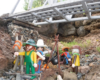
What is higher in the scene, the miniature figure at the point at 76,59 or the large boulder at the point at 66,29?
the miniature figure at the point at 76,59

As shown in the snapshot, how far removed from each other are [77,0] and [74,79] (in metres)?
2.46

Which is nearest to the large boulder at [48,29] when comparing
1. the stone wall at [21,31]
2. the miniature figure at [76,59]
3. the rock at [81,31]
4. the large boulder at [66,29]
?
the large boulder at [66,29]

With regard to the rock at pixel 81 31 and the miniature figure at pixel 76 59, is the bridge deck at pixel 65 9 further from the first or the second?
the rock at pixel 81 31

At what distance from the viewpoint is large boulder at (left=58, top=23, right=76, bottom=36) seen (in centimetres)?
1096

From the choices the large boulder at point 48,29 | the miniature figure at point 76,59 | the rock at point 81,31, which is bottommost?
the rock at point 81,31

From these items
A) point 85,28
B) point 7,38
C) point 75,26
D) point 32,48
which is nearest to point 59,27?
point 75,26

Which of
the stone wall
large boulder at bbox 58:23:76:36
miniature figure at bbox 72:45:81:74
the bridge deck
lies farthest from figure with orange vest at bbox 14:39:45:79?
large boulder at bbox 58:23:76:36

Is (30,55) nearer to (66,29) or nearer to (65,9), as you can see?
(65,9)

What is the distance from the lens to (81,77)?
130 inches

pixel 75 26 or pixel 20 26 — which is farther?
pixel 75 26

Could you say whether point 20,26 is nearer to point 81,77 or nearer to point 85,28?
point 81,77

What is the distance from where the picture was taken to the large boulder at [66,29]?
36.0 ft

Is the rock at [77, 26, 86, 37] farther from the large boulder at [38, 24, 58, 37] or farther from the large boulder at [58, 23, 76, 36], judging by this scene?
the large boulder at [38, 24, 58, 37]

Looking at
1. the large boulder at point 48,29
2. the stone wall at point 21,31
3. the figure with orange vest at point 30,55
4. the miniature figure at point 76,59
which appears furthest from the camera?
the large boulder at point 48,29
